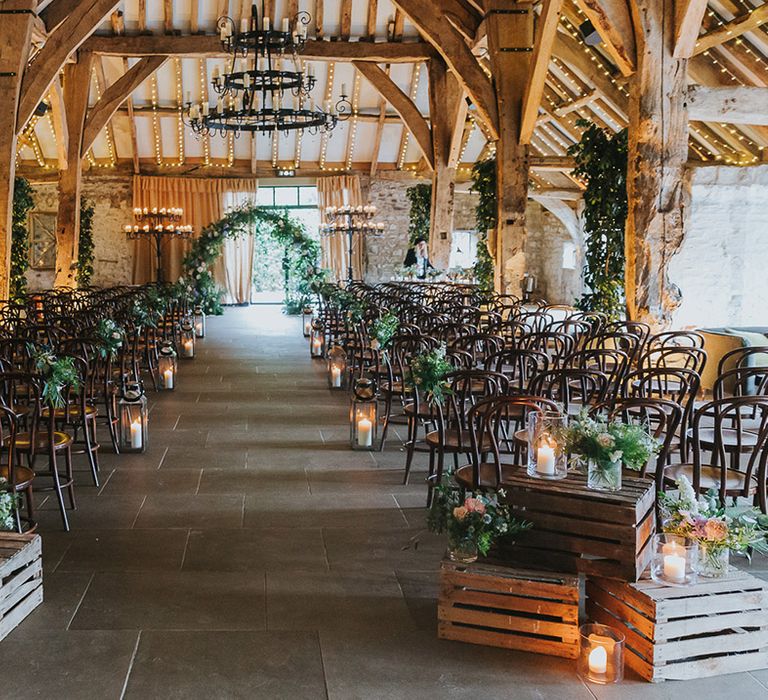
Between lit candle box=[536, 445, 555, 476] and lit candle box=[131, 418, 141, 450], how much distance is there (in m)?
3.54

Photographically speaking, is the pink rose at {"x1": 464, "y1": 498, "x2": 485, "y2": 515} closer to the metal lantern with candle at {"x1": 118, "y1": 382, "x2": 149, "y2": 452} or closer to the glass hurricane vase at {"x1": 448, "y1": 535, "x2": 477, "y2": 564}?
the glass hurricane vase at {"x1": 448, "y1": 535, "x2": 477, "y2": 564}

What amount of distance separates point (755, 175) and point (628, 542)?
1022 centimetres

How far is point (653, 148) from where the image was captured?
23.4ft

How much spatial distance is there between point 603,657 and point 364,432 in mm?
3511

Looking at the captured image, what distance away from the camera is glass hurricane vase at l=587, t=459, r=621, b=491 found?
324 centimetres

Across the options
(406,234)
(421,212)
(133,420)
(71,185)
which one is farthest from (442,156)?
(133,420)

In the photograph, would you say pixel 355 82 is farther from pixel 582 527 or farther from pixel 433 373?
pixel 582 527

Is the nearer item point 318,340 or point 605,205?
point 605,205

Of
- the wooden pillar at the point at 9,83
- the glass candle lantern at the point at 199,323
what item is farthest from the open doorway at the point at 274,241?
the wooden pillar at the point at 9,83

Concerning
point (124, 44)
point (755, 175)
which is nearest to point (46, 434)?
point (755, 175)

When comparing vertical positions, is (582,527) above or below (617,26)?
below

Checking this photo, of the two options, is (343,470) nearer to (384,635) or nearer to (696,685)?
(384,635)

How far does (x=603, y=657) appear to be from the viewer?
115 inches

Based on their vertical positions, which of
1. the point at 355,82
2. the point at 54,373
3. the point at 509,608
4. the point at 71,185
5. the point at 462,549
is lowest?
the point at 509,608
